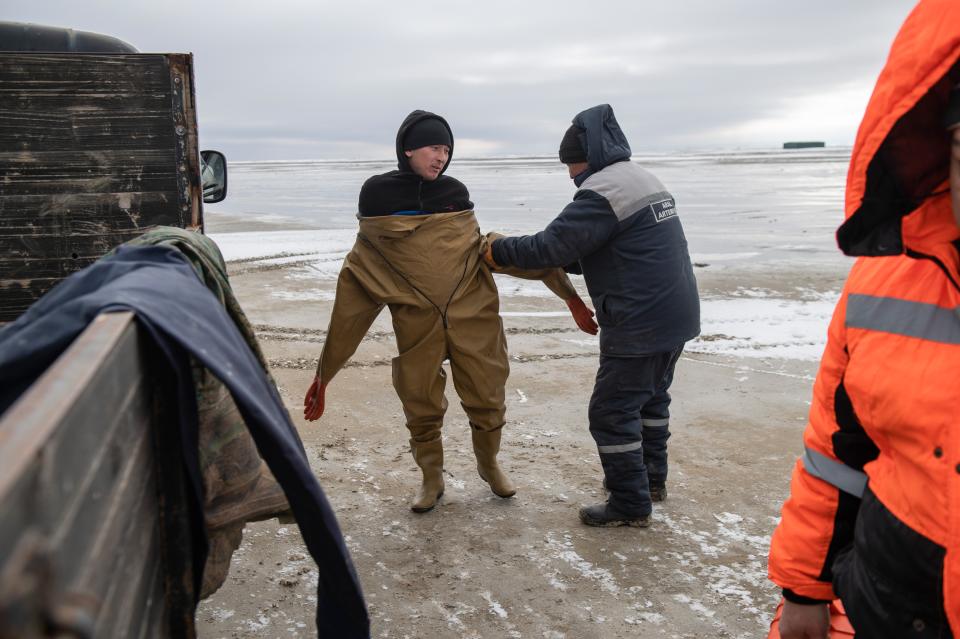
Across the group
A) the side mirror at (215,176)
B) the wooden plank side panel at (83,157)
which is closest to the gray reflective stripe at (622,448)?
the wooden plank side panel at (83,157)

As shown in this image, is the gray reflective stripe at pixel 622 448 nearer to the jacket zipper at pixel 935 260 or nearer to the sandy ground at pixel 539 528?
the sandy ground at pixel 539 528

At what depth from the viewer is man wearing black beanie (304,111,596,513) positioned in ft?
13.6

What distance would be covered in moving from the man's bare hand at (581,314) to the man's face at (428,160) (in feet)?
3.40

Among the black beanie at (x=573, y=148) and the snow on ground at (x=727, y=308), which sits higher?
the black beanie at (x=573, y=148)

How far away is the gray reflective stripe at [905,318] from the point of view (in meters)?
1.56

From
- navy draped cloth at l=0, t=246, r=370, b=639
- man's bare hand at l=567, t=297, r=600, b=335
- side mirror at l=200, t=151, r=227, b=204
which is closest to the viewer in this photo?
navy draped cloth at l=0, t=246, r=370, b=639

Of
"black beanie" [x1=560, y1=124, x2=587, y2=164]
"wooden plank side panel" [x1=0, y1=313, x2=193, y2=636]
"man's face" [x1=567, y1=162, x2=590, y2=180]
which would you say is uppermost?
"black beanie" [x1=560, y1=124, x2=587, y2=164]

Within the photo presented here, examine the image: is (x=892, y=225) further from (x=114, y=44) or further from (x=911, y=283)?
(x=114, y=44)

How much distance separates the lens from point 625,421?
4.07 meters

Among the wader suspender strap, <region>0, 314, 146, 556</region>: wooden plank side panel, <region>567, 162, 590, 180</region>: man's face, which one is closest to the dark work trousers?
the wader suspender strap

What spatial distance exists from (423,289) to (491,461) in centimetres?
102

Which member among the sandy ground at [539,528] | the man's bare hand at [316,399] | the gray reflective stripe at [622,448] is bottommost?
the sandy ground at [539,528]

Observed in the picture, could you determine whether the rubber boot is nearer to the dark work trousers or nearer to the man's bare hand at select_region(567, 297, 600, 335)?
the dark work trousers

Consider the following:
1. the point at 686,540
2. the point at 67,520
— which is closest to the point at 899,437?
the point at 67,520
